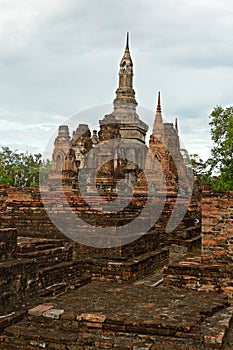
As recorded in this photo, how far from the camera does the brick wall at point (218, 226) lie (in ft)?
18.4

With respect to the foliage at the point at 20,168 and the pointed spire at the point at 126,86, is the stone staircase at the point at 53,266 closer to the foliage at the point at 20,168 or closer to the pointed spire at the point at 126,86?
the pointed spire at the point at 126,86

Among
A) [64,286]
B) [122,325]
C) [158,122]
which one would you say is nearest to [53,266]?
[64,286]

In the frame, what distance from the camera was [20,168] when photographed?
121 feet

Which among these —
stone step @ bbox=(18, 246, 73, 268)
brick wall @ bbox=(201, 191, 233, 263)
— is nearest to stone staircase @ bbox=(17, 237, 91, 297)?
stone step @ bbox=(18, 246, 73, 268)

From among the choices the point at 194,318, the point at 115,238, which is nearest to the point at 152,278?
the point at 115,238

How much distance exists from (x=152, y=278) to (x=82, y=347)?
131 inches

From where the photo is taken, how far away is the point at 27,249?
536cm

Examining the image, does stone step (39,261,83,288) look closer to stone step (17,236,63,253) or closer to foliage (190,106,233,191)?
stone step (17,236,63,253)

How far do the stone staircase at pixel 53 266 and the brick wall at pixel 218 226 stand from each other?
5.75ft

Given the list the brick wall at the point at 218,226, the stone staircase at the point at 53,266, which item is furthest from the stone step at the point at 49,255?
the brick wall at the point at 218,226

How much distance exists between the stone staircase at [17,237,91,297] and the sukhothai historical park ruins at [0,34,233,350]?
0.01 m

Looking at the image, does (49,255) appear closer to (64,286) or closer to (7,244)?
(64,286)

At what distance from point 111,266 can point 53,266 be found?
126 cm

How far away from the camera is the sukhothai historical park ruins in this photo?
151 inches
